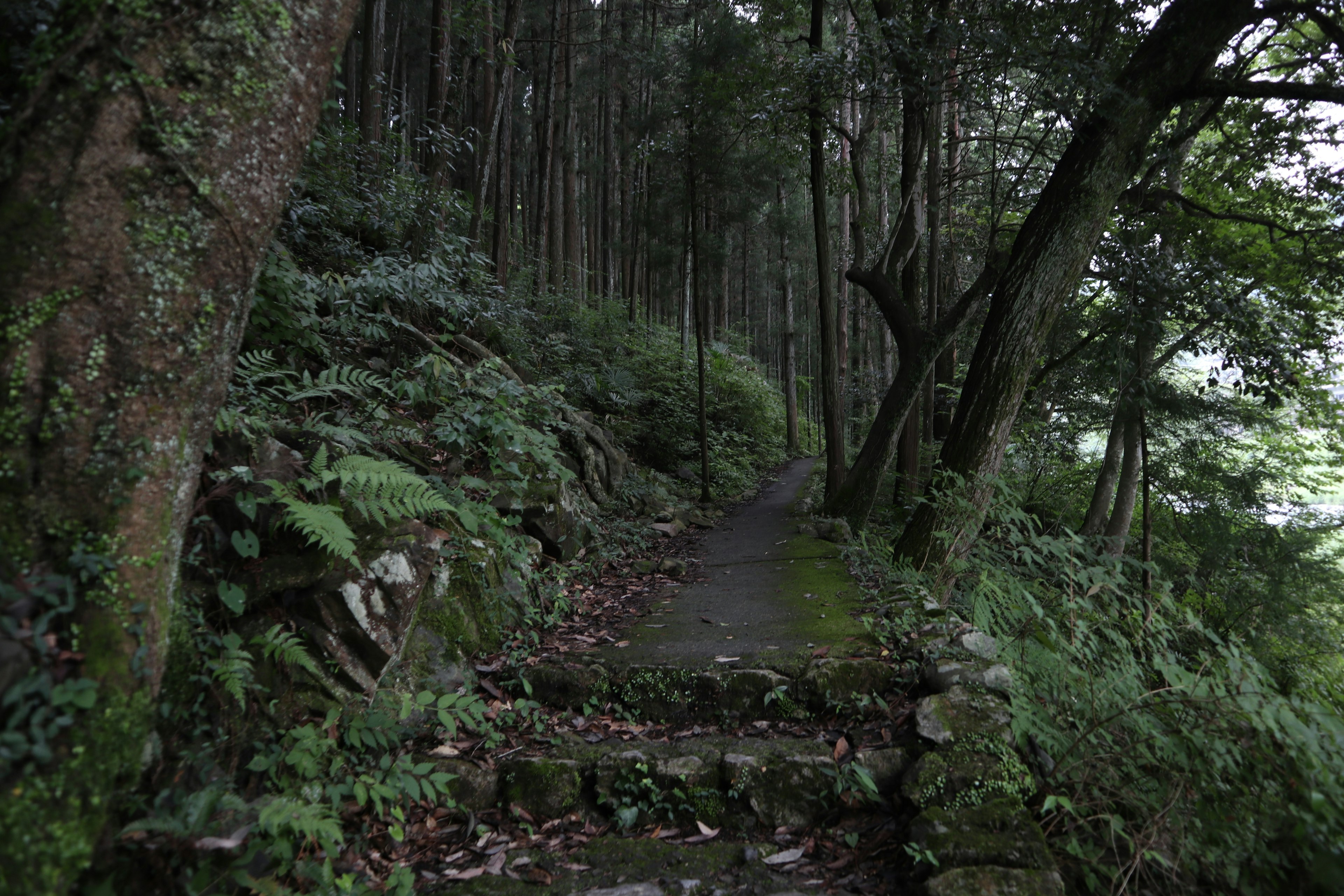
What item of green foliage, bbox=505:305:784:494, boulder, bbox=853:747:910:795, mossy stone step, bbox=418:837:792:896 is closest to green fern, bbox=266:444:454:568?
mossy stone step, bbox=418:837:792:896

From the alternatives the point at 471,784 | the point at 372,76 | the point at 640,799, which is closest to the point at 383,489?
the point at 471,784

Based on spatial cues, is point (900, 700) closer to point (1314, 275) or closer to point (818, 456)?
point (1314, 275)

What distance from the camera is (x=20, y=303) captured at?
1658mm

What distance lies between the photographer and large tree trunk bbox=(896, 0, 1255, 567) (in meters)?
5.03

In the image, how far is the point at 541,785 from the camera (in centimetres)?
312

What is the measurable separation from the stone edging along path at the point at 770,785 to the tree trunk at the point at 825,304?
20.4ft

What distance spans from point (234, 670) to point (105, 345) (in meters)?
1.33

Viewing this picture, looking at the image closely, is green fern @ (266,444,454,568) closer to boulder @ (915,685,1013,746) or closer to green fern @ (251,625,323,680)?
green fern @ (251,625,323,680)

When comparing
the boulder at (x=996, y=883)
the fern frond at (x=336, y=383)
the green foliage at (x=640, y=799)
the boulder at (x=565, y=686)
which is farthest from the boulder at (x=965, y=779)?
the fern frond at (x=336, y=383)

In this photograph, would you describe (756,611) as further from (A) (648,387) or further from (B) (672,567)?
(A) (648,387)

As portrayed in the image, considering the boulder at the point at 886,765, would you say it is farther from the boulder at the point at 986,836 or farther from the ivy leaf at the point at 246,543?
the ivy leaf at the point at 246,543

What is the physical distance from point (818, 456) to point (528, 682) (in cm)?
2232

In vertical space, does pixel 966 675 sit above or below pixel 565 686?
above

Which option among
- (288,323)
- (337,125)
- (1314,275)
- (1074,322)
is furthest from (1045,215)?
(337,125)
